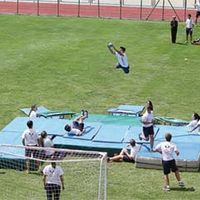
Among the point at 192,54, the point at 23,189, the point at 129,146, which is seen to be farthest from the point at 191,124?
the point at 192,54

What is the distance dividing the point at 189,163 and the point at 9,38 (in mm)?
23852

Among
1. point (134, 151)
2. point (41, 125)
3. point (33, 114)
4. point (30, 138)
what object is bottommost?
point (134, 151)

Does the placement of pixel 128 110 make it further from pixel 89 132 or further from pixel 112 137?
pixel 112 137

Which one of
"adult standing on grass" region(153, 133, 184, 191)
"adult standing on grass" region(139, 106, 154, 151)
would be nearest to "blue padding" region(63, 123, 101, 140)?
"adult standing on grass" region(139, 106, 154, 151)

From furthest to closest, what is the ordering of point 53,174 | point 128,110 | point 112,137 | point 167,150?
point 128,110
point 112,137
point 167,150
point 53,174

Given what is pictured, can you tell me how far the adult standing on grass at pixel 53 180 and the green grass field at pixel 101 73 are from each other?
227 centimetres

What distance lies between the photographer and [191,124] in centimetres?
2845

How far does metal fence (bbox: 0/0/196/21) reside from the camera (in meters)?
54.3

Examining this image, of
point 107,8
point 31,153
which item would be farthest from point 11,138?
point 107,8

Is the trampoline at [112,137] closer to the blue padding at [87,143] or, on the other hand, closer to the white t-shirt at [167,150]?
the blue padding at [87,143]

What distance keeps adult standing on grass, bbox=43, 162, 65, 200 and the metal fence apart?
110 feet

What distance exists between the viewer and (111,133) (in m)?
28.0

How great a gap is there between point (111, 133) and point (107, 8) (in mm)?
30252

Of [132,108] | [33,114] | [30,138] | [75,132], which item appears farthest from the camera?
[132,108]
